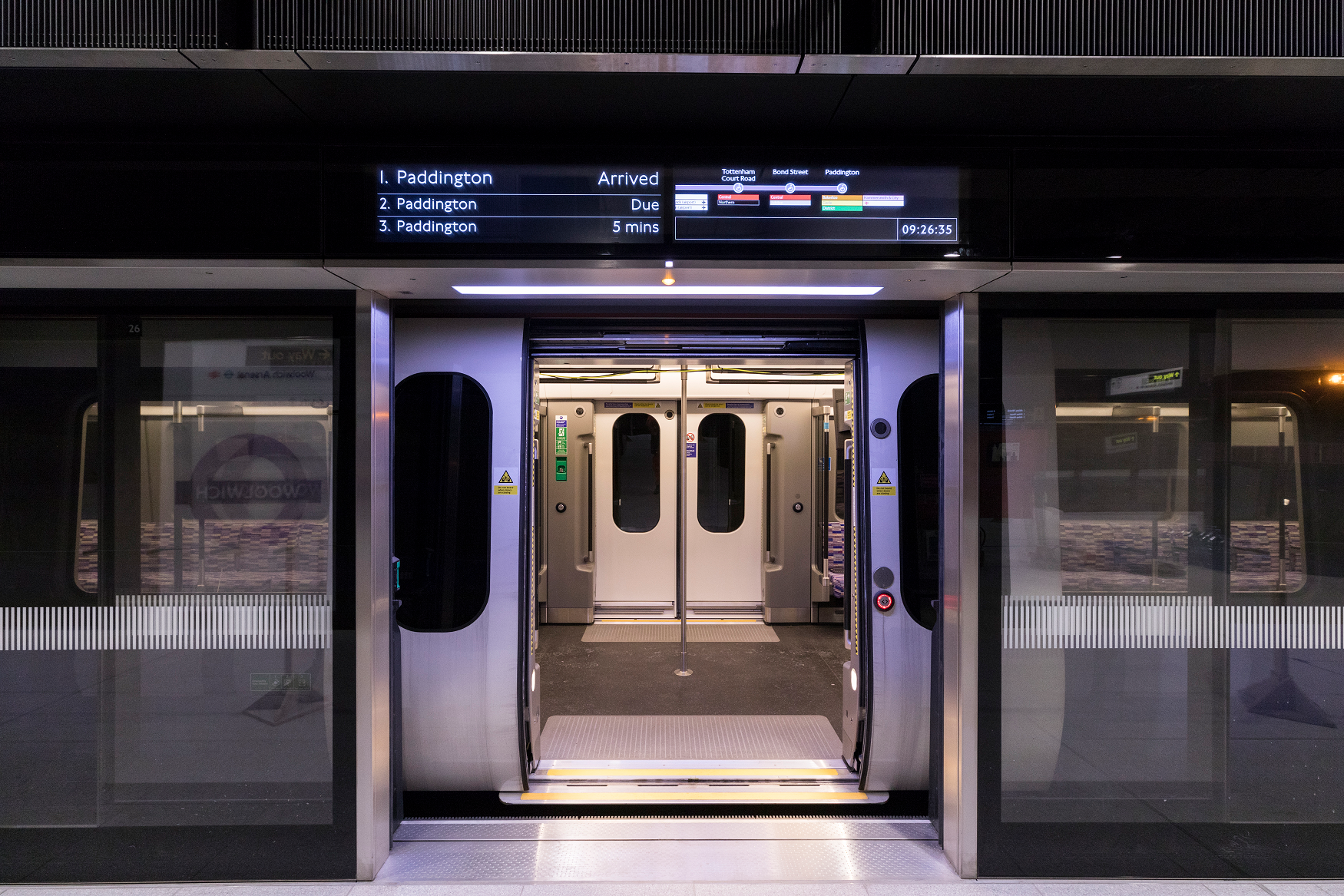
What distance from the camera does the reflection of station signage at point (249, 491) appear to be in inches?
113

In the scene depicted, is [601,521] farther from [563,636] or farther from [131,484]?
[131,484]

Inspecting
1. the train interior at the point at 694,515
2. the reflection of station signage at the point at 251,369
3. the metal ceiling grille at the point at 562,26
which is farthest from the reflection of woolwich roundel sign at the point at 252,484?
the train interior at the point at 694,515

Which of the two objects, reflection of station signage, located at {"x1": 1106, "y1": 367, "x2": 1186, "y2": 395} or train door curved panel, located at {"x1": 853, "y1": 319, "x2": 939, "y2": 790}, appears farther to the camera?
train door curved panel, located at {"x1": 853, "y1": 319, "x2": 939, "y2": 790}

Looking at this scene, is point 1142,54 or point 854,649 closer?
point 1142,54

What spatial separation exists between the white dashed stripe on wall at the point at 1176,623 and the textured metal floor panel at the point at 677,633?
3.84 metres

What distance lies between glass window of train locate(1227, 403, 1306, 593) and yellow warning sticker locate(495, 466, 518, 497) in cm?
312

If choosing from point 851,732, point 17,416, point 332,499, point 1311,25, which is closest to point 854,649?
point 851,732

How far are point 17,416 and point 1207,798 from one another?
5204 mm

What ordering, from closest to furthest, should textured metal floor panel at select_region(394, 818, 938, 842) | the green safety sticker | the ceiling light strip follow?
the ceiling light strip, textured metal floor panel at select_region(394, 818, 938, 842), the green safety sticker

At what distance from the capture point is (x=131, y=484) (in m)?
2.90

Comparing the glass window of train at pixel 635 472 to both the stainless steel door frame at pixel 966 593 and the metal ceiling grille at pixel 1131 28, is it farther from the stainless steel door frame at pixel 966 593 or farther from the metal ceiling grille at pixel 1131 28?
the metal ceiling grille at pixel 1131 28

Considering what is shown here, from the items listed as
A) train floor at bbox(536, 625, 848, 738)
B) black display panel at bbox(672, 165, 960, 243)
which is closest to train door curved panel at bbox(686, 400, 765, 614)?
train floor at bbox(536, 625, 848, 738)

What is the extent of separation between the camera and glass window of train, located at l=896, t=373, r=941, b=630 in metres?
3.35

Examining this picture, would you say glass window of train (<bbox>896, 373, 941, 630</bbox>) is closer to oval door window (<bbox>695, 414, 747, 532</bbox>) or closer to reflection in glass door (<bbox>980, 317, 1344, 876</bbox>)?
reflection in glass door (<bbox>980, 317, 1344, 876</bbox>)
